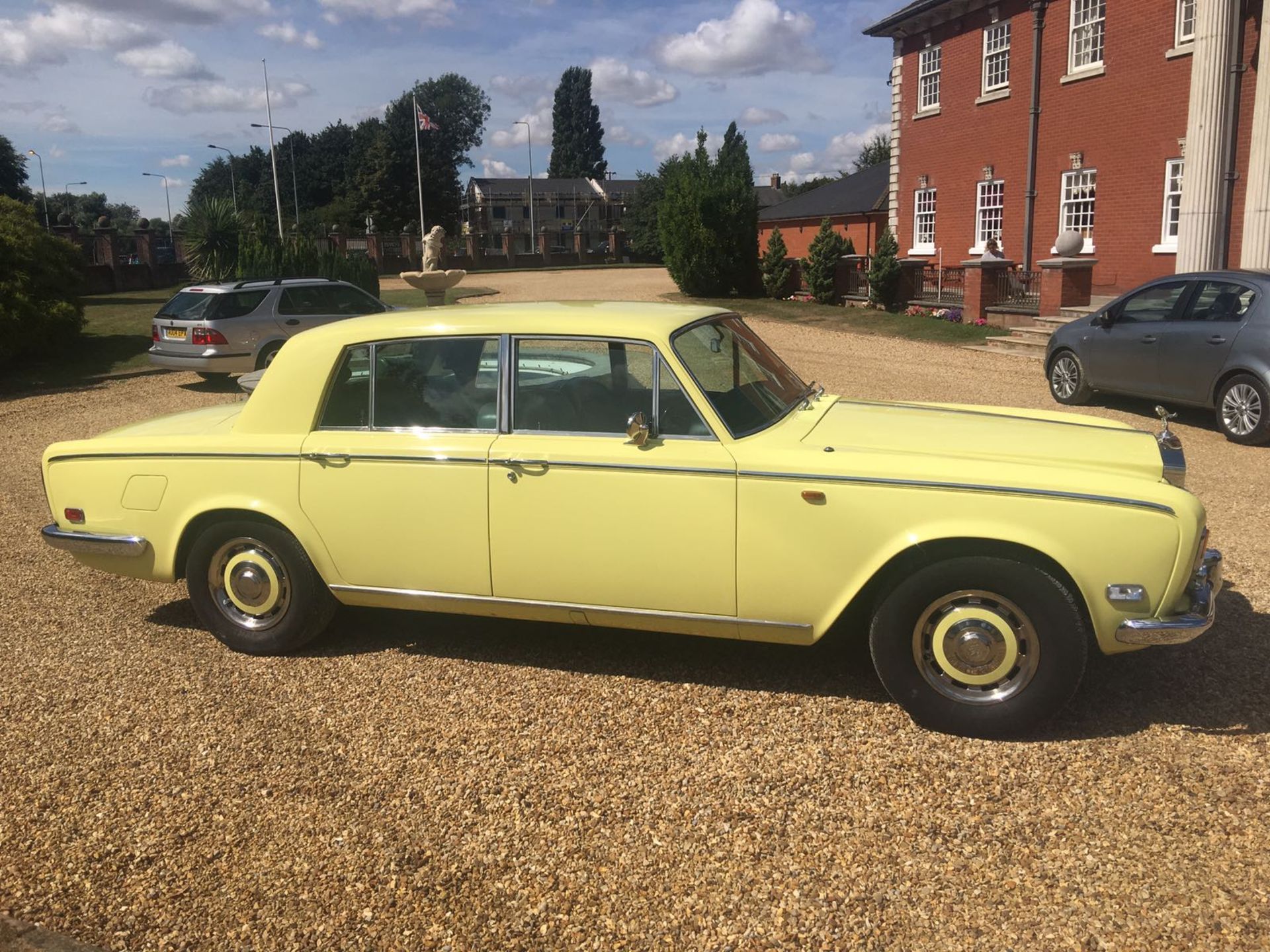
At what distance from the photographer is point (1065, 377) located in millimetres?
12336

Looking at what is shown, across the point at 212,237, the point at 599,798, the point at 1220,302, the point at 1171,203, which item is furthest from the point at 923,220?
the point at 599,798

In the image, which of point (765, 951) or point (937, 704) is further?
point (937, 704)

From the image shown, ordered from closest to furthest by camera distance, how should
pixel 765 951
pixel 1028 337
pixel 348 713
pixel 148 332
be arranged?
pixel 765 951
pixel 348 713
pixel 1028 337
pixel 148 332

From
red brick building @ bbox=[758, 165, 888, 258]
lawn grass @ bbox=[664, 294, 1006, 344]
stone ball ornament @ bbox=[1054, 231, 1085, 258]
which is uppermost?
red brick building @ bbox=[758, 165, 888, 258]

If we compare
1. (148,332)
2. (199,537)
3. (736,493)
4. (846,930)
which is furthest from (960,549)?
(148,332)

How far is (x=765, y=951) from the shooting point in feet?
9.64

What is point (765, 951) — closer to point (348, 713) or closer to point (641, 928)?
point (641, 928)

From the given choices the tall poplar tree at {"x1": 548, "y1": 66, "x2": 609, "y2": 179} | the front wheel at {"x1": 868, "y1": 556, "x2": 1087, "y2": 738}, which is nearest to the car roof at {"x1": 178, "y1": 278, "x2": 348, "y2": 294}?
the front wheel at {"x1": 868, "y1": 556, "x2": 1087, "y2": 738}

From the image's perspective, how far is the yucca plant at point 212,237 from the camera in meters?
28.8

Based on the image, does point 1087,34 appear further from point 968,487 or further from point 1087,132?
point 968,487

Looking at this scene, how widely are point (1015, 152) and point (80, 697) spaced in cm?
2555

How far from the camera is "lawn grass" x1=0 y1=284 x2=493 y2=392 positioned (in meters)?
17.6

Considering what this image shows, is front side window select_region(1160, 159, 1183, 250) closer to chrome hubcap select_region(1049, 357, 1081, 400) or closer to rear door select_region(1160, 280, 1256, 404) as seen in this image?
chrome hubcap select_region(1049, 357, 1081, 400)

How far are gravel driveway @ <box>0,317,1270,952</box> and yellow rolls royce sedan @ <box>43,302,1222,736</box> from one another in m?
0.28
